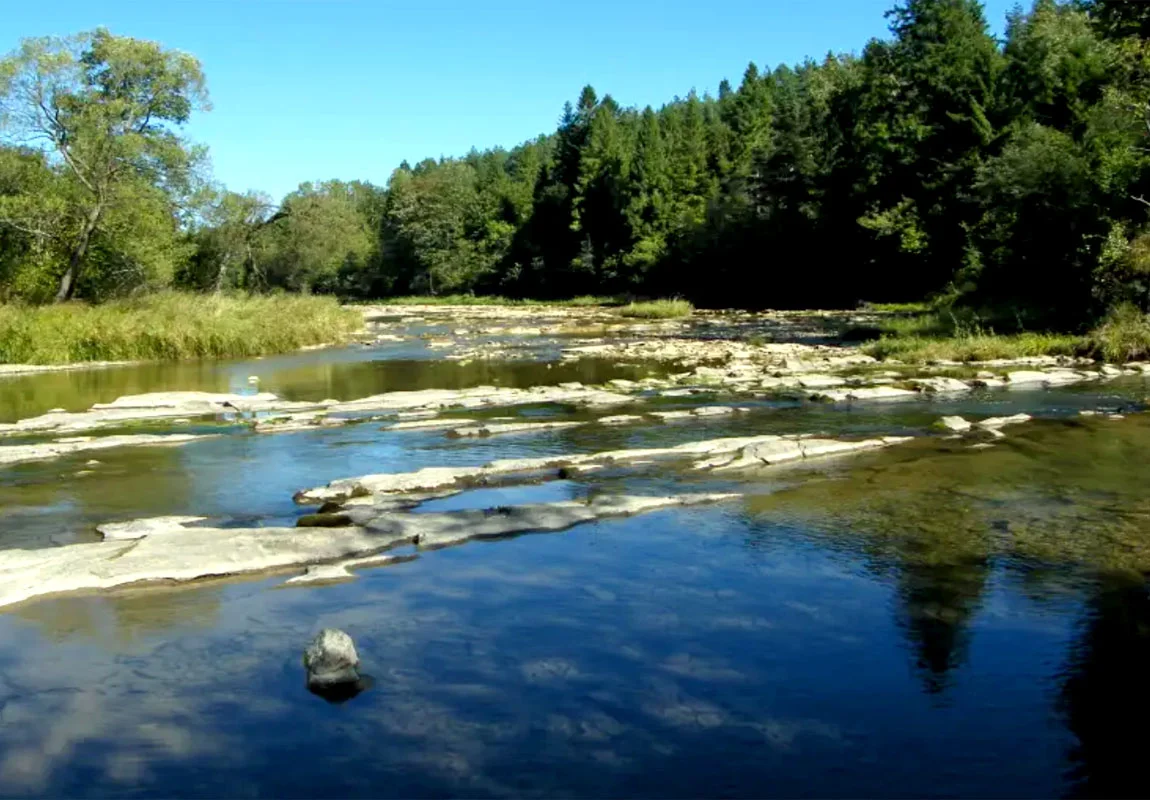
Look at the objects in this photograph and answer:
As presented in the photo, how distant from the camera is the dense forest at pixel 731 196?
108ft

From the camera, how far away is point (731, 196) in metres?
79.4

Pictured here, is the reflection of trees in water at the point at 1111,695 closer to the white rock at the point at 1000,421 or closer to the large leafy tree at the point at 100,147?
the white rock at the point at 1000,421

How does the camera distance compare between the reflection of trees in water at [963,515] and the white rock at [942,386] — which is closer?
the reflection of trees in water at [963,515]

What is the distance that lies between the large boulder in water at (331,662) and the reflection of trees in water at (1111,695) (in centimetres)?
478

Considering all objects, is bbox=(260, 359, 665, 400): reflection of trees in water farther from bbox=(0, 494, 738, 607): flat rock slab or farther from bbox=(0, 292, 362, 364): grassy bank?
bbox=(0, 494, 738, 607): flat rock slab

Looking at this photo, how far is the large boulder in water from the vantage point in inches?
283

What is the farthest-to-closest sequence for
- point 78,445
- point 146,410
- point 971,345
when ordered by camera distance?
1. point 971,345
2. point 146,410
3. point 78,445

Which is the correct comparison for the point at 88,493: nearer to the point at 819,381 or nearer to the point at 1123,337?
the point at 819,381

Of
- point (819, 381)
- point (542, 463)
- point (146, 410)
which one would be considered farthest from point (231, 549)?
point (819, 381)

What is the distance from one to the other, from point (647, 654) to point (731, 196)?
246 feet

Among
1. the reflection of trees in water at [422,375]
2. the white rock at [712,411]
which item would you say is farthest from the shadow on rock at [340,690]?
the reflection of trees in water at [422,375]

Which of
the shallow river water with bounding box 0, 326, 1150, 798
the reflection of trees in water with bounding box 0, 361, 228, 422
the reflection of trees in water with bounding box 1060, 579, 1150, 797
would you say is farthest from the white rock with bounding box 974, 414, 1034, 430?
the reflection of trees in water with bounding box 0, 361, 228, 422

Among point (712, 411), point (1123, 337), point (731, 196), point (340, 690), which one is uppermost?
point (731, 196)

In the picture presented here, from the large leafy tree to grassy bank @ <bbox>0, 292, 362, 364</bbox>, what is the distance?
12.1 feet
